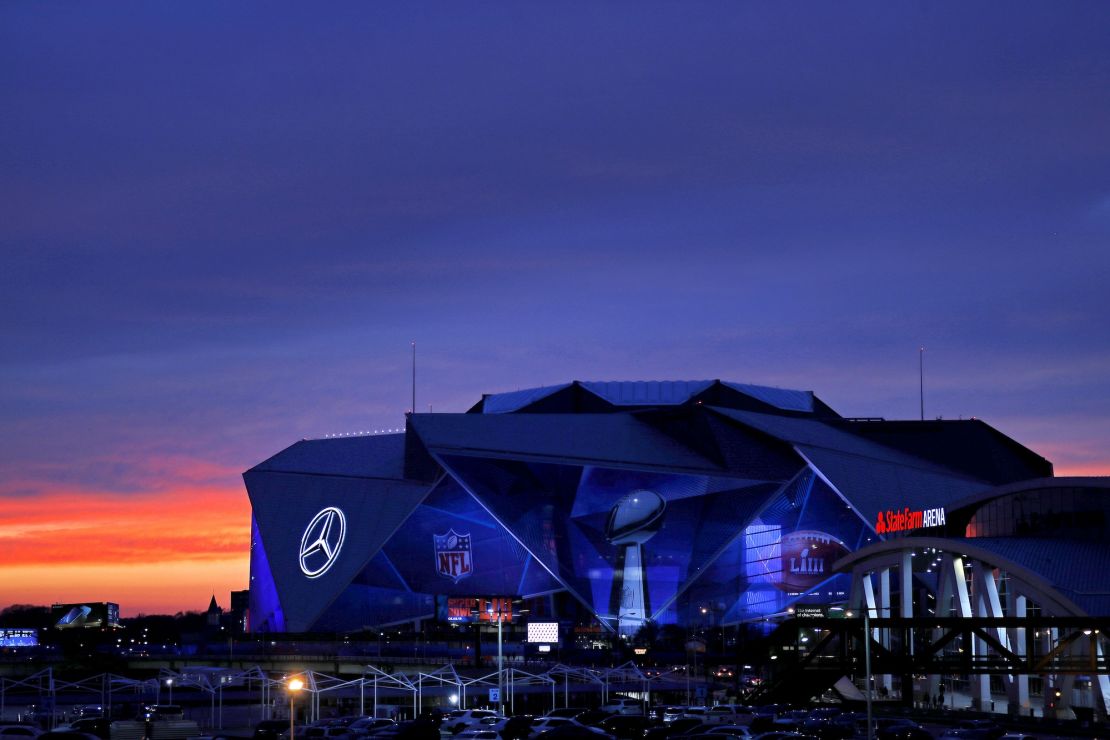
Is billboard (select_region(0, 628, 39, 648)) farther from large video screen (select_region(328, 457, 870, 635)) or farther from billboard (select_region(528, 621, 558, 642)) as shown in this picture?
billboard (select_region(528, 621, 558, 642))

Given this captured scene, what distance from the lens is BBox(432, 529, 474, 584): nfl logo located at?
160750 millimetres

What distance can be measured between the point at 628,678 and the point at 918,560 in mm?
20635

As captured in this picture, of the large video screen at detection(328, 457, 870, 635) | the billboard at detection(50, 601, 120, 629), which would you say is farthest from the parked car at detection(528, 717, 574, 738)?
the billboard at detection(50, 601, 120, 629)

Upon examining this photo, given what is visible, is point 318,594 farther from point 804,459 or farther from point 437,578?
point 804,459

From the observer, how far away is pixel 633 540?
157 meters

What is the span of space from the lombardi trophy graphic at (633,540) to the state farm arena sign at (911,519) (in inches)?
1628

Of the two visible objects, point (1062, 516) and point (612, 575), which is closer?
point (1062, 516)

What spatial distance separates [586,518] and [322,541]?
86.7ft

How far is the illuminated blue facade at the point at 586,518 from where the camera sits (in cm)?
15425

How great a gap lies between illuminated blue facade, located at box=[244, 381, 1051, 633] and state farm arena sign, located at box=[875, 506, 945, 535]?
32.0m

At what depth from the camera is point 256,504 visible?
165375 mm

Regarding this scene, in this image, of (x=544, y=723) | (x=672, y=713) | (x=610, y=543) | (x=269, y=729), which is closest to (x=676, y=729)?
(x=544, y=723)

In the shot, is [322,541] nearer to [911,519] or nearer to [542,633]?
[542,633]

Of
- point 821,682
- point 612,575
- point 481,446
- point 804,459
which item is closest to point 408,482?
point 481,446
